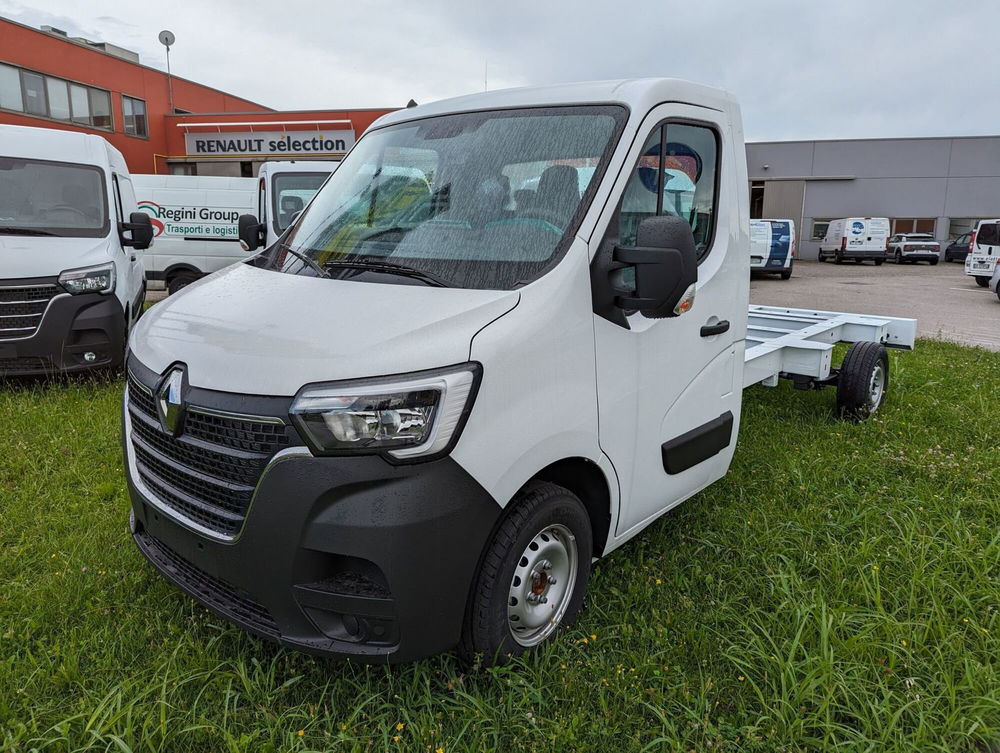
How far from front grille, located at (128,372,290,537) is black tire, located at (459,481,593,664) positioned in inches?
30.8

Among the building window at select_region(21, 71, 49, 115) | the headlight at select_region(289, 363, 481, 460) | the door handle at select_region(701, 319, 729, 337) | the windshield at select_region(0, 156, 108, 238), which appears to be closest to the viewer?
the headlight at select_region(289, 363, 481, 460)

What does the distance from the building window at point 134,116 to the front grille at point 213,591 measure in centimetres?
2915

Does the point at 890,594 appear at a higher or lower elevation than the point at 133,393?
lower

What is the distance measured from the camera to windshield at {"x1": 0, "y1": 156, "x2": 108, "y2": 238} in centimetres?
666

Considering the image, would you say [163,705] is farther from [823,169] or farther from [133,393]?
[823,169]

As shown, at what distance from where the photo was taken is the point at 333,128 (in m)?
25.5

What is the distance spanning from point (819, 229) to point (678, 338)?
41071mm

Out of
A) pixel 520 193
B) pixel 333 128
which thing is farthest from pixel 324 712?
pixel 333 128

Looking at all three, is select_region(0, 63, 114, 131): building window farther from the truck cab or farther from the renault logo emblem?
the renault logo emblem

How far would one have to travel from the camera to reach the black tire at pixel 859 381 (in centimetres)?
561

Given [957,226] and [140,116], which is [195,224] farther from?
[957,226]

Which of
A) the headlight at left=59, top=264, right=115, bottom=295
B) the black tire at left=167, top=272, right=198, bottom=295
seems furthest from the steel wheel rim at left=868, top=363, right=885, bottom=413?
the black tire at left=167, top=272, right=198, bottom=295

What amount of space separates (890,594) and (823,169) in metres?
41.5

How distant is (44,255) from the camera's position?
622 cm
